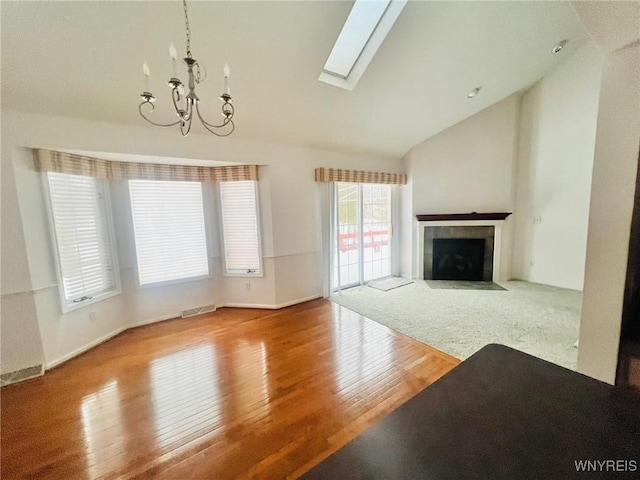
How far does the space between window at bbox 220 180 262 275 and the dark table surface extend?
10.6 feet

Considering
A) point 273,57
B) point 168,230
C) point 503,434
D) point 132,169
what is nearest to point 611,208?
point 503,434

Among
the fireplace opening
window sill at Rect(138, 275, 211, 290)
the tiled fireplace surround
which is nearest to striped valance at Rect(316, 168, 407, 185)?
the tiled fireplace surround

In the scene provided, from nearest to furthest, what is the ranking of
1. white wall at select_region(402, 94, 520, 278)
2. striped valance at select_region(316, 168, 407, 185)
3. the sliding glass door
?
striped valance at select_region(316, 168, 407, 185)
the sliding glass door
white wall at select_region(402, 94, 520, 278)

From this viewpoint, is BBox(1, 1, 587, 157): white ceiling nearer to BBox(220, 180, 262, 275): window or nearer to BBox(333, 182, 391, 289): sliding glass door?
BBox(220, 180, 262, 275): window

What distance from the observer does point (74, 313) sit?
267 centimetres

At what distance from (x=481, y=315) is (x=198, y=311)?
13.1 feet

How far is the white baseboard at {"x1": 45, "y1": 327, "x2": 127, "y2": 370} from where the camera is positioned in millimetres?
2450

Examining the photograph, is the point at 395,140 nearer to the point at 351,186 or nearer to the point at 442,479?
the point at 351,186

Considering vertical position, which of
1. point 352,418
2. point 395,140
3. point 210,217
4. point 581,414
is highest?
point 395,140

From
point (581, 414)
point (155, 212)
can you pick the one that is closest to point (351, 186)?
point (155, 212)

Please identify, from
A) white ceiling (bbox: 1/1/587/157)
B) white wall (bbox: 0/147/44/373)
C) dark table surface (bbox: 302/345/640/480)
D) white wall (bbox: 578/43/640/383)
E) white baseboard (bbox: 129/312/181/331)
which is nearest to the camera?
dark table surface (bbox: 302/345/640/480)

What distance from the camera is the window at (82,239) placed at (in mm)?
2561

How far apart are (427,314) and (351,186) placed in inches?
96.5

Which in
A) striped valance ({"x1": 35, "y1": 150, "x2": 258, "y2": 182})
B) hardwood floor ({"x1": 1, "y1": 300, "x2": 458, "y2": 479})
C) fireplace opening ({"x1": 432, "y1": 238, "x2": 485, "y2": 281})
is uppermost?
striped valance ({"x1": 35, "y1": 150, "x2": 258, "y2": 182})
